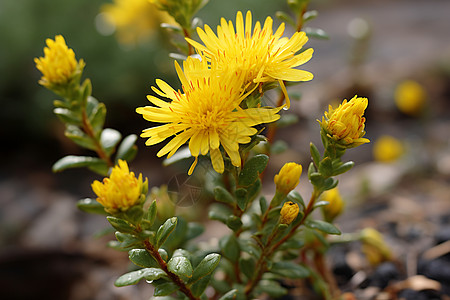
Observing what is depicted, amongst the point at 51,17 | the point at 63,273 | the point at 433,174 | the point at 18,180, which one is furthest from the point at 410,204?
the point at 51,17

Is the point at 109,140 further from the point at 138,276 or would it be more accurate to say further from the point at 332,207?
the point at 332,207

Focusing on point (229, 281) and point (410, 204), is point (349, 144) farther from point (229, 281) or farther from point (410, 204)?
point (410, 204)

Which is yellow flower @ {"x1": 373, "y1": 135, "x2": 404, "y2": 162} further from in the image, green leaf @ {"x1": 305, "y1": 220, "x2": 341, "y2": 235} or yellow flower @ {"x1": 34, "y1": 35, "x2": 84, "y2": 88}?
yellow flower @ {"x1": 34, "y1": 35, "x2": 84, "y2": 88}

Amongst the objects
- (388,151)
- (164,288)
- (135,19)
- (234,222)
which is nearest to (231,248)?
(234,222)

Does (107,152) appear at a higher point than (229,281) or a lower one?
higher

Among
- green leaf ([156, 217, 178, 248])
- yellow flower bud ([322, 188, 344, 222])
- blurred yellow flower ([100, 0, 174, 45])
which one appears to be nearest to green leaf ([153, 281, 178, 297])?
green leaf ([156, 217, 178, 248])

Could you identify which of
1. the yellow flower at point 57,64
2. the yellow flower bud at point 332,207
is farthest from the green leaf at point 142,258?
the yellow flower bud at point 332,207
